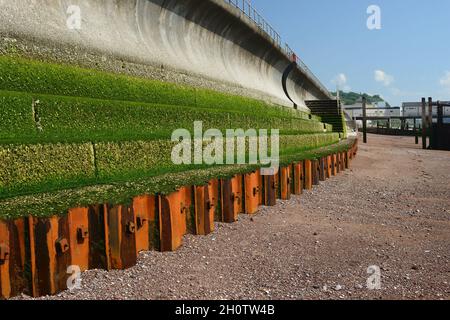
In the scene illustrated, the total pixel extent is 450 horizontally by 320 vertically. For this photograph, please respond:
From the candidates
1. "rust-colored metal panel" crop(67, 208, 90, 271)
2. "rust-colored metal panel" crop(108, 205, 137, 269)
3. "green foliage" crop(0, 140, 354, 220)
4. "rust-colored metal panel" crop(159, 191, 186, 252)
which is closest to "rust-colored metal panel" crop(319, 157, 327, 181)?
"green foliage" crop(0, 140, 354, 220)

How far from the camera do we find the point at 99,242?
500 centimetres

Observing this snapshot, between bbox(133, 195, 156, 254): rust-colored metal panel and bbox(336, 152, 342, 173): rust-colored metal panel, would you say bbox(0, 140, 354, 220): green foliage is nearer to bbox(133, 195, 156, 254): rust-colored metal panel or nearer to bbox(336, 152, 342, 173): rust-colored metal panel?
bbox(133, 195, 156, 254): rust-colored metal panel

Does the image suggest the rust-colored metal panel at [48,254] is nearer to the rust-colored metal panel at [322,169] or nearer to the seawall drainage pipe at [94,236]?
the seawall drainage pipe at [94,236]

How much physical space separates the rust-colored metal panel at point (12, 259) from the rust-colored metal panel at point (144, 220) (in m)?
1.43

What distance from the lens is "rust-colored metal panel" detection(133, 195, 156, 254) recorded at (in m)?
5.45

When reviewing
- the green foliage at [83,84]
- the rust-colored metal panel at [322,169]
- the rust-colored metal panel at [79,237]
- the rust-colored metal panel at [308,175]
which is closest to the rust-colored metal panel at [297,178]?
the rust-colored metal panel at [308,175]

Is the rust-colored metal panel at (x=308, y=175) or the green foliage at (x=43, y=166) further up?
the green foliage at (x=43, y=166)

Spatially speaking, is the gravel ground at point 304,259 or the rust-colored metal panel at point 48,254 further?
the gravel ground at point 304,259

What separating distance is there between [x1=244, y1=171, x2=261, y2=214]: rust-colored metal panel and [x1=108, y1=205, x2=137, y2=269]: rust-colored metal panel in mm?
3553

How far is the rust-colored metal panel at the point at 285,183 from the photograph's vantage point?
10118 mm

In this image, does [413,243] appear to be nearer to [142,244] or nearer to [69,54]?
[142,244]

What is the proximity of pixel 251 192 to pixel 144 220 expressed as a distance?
3415 mm

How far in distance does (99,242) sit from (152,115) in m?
5.42

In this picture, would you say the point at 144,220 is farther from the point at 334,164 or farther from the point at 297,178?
the point at 334,164
